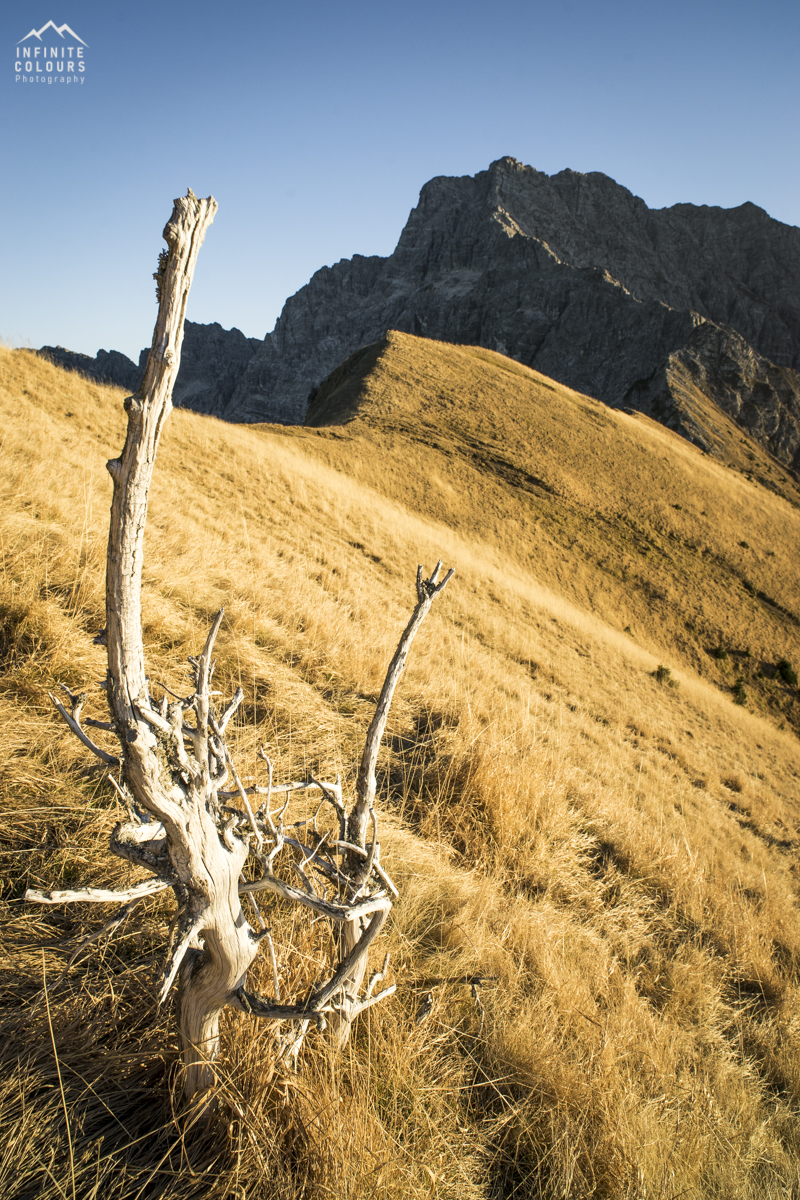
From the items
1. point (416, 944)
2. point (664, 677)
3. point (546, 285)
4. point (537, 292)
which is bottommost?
point (664, 677)

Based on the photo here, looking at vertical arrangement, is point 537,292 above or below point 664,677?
above

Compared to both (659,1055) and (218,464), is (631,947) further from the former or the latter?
(218,464)

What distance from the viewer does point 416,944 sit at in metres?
2.44

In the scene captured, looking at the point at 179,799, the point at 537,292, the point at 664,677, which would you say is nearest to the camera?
the point at 179,799

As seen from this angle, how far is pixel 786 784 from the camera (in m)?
15.1

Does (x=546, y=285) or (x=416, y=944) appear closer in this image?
(x=416, y=944)

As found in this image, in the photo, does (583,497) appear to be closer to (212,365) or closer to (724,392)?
(724,392)

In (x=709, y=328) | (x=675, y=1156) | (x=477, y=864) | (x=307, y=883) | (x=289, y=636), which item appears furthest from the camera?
(x=709, y=328)

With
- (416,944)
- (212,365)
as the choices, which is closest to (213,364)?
(212,365)

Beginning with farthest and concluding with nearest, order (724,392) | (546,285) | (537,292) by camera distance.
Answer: (537,292)
(546,285)
(724,392)

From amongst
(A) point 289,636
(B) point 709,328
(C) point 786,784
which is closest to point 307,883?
(A) point 289,636

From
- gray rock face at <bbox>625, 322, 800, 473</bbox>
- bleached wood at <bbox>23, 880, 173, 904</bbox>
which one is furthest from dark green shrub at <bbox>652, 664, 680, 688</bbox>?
gray rock face at <bbox>625, 322, 800, 473</bbox>

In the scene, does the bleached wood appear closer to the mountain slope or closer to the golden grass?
the golden grass

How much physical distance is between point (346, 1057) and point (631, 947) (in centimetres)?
225
